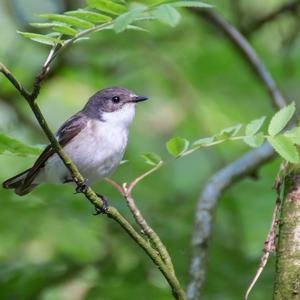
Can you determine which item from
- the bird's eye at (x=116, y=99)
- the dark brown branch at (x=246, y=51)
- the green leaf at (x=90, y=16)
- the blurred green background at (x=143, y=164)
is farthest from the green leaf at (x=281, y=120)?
the dark brown branch at (x=246, y=51)

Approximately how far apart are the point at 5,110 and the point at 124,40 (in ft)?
4.97

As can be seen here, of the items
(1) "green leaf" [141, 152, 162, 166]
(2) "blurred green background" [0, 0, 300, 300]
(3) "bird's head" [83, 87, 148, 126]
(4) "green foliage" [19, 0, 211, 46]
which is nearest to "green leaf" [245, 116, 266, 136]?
(1) "green leaf" [141, 152, 162, 166]

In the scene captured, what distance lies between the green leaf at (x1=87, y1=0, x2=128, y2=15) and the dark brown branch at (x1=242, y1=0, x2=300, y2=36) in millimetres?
4230

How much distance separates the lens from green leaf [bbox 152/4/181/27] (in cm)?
254

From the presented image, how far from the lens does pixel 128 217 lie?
5.02 m

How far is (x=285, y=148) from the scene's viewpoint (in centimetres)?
285

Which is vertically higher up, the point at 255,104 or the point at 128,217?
the point at 128,217

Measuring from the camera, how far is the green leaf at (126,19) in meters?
2.54

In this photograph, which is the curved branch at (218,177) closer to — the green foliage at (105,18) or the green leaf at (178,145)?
the green leaf at (178,145)

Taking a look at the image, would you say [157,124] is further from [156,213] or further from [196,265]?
[196,265]

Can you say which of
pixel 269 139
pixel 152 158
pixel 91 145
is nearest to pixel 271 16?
pixel 91 145

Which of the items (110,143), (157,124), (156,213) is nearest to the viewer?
(110,143)

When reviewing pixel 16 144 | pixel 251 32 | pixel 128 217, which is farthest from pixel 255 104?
pixel 16 144

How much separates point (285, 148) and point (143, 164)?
11.5ft
